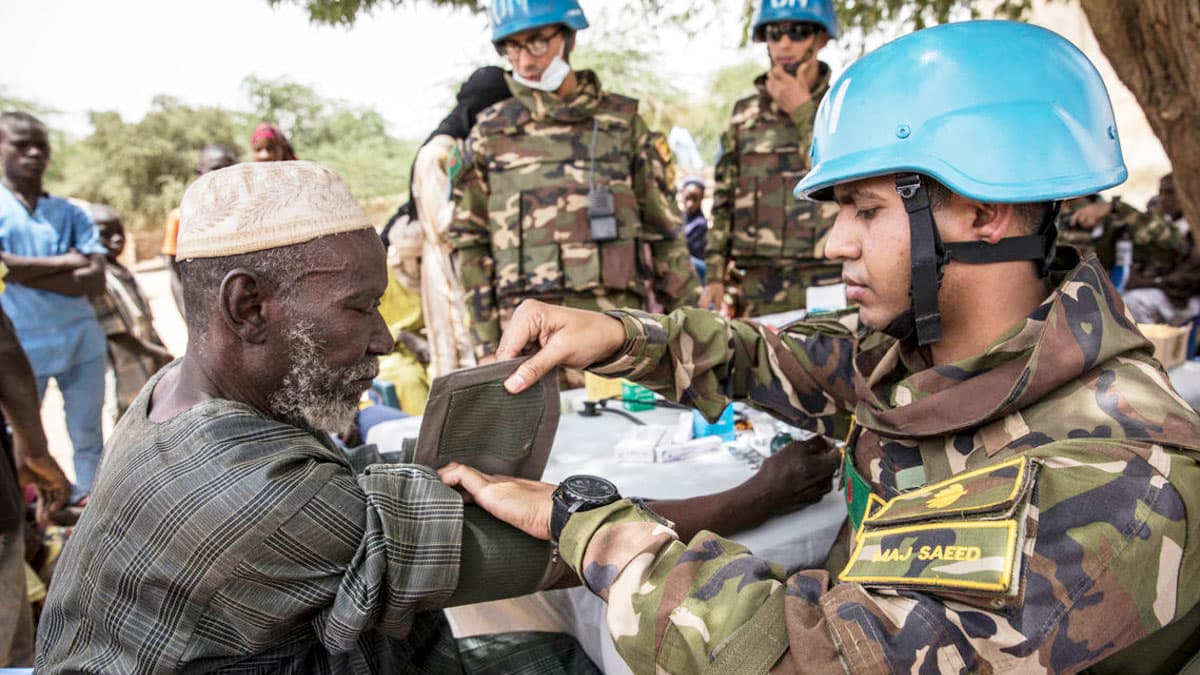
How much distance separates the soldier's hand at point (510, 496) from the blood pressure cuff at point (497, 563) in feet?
0.08

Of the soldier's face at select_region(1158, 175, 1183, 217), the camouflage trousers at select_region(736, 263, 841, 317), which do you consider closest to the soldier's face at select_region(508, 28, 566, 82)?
the camouflage trousers at select_region(736, 263, 841, 317)

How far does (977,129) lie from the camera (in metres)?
1.37

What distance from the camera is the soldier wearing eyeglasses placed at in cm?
439

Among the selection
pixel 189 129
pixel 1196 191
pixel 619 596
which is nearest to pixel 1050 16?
pixel 1196 191

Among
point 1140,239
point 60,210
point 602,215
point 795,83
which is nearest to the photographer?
point 602,215

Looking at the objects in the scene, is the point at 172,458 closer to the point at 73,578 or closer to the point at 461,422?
the point at 73,578

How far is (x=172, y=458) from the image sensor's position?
1.31 metres

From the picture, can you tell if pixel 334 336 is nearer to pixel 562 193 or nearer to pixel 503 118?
pixel 562 193

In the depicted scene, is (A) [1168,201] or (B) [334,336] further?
(A) [1168,201]

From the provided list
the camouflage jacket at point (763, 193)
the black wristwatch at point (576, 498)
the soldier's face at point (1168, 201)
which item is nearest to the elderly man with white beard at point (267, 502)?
the black wristwatch at point (576, 498)

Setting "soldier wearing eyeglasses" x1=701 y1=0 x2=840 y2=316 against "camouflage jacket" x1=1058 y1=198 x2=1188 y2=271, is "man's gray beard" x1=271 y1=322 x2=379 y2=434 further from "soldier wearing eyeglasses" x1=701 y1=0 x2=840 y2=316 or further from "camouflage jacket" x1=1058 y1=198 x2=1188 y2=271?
"camouflage jacket" x1=1058 y1=198 x2=1188 y2=271

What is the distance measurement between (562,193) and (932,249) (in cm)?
291

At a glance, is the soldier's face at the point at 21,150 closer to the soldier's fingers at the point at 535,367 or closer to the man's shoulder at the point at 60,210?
the man's shoulder at the point at 60,210

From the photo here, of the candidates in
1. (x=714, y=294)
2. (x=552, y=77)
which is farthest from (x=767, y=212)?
(x=552, y=77)
